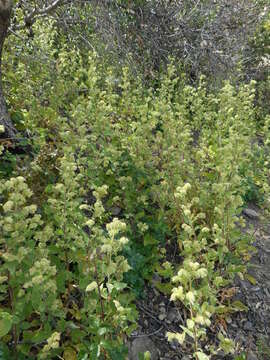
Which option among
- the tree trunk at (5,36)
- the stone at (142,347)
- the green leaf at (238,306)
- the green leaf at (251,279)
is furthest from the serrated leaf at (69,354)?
the green leaf at (251,279)

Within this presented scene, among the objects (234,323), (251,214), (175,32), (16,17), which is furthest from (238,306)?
(175,32)

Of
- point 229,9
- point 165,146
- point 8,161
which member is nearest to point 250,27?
point 229,9

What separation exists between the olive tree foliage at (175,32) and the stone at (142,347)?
11.3 feet

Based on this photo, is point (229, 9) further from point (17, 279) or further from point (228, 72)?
point (17, 279)

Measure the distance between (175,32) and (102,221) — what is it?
3997mm

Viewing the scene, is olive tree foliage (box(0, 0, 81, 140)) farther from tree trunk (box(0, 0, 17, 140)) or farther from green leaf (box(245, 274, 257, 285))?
green leaf (box(245, 274, 257, 285))

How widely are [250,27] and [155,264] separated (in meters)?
5.99

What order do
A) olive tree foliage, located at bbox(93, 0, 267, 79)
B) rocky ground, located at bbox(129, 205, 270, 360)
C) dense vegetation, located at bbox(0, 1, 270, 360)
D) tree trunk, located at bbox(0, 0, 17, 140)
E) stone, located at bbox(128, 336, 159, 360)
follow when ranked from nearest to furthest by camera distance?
dense vegetation, located at bbox(0, 1, 270, 360) < stone, located at bbox(128, 336, 159, 360) < rocky ground, located at bbox(129, 205, 270, 360) < tree trunk, located at bbox(0, 0, 17, 140) < olive tree foliage, located at bbox(93, 0, 267, 79)

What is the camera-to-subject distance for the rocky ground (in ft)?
7.75

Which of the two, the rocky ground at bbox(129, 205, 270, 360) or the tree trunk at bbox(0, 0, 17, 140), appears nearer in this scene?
the rocky ground at bbox(129, 205, 270, 360)

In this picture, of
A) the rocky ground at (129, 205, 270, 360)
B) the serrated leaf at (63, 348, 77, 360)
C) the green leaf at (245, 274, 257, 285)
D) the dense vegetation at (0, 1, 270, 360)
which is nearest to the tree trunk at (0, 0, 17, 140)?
the dense vegetation at (0, 1, 270, 360)

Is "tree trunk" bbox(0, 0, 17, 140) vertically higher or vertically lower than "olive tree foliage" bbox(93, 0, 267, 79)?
lower

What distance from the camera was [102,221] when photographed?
2.88 m

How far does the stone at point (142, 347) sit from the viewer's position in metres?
2.23
